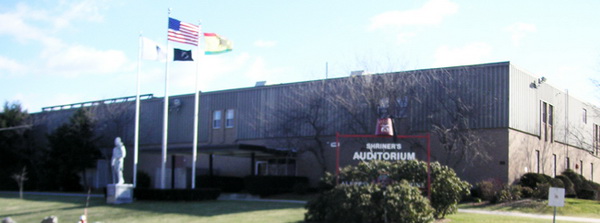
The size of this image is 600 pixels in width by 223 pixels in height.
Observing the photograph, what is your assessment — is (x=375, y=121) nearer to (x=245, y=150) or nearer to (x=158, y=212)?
(x=245, y=150)

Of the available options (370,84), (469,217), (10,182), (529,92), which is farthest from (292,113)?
(10,182)

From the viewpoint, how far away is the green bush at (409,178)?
17141mm

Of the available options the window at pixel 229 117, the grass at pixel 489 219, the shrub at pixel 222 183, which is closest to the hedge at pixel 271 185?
the shrub at pixel 222 183

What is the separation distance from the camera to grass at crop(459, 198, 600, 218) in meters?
22.2

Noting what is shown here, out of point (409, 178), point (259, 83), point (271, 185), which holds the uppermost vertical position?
point (259, 83)

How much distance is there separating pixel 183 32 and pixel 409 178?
14.8m

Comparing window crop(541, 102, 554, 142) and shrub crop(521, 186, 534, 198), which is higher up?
window crop(541, 102, 554, 142)

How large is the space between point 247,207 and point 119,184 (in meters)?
7.48

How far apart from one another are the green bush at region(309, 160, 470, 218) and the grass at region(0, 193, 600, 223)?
112 centimetres

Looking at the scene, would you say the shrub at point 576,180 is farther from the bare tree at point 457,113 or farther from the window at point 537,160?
the bare tree at point 457,113

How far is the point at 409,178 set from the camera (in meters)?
17.2

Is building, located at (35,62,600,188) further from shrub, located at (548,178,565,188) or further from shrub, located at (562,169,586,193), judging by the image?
shrub, located at (548,178,565,188)

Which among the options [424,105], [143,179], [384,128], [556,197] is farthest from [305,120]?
[556,197]

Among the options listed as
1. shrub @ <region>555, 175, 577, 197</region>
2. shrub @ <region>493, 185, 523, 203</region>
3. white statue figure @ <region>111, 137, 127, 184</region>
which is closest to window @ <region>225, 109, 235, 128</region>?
white statue figure @ <region>111, 137, 127, 184</region>
